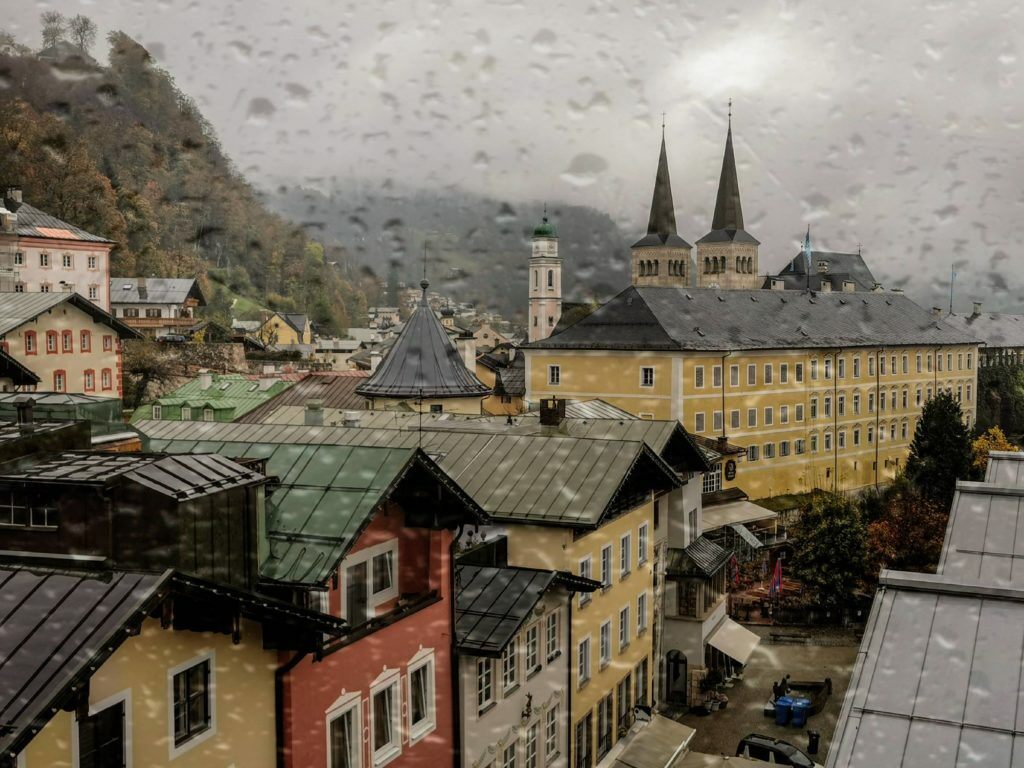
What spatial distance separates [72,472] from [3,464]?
56 cm

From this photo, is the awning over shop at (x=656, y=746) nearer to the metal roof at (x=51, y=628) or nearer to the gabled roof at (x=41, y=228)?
the metal roof at (x=51, y=628)

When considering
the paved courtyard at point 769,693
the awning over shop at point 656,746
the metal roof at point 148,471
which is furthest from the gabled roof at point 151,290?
the metal roof at point 148,471

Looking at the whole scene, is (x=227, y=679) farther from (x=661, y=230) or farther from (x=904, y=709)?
(x=661, y=230)

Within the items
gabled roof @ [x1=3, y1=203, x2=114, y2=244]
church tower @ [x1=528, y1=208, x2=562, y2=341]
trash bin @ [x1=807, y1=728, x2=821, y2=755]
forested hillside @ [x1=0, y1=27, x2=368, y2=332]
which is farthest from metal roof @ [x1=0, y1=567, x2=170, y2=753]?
church tower @ [x1=528, y1=208, x2=562, y2=341]

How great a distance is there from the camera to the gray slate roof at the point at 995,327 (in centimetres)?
5901

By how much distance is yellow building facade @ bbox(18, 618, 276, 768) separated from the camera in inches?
186

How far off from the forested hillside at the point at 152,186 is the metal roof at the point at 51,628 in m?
37.2

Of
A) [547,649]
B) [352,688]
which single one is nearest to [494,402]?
[547,649]

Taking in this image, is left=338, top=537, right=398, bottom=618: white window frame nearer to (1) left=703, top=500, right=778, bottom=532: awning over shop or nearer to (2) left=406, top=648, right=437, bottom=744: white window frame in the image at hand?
(2) left=406, top=648, right=437, bottom=744: white window frame

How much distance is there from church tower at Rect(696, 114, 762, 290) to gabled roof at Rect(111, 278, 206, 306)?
35.2 metres

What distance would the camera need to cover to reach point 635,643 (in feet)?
44.4

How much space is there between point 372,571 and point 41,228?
2919 cm

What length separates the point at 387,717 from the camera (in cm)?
750

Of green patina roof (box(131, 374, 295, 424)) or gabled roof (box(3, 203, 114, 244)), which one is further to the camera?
gabled roof (box(3, 203, 114, 244))
